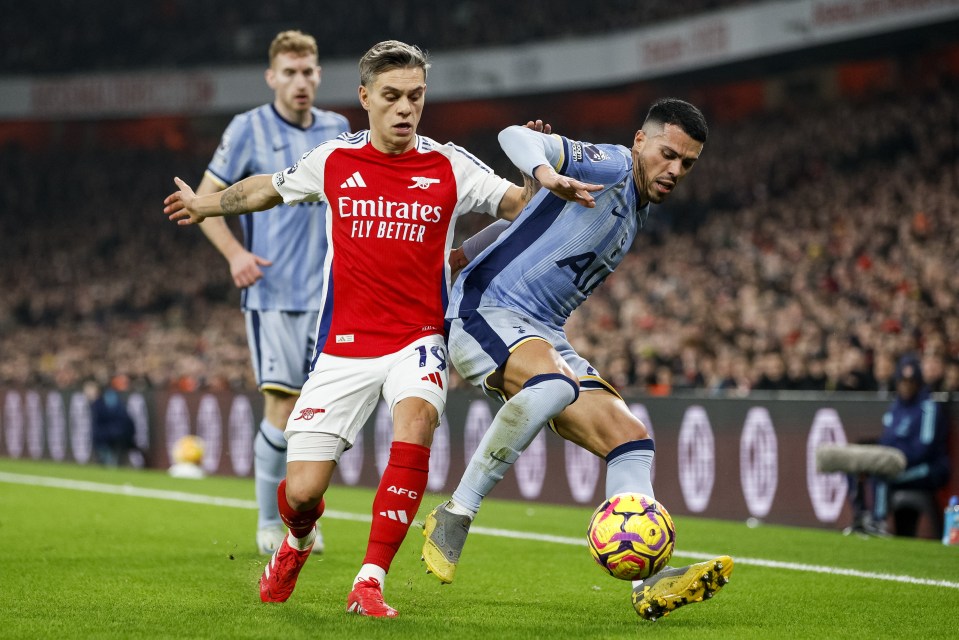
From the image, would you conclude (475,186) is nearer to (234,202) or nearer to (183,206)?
(234,202)

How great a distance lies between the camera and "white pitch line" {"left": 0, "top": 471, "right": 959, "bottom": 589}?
6.93 metres

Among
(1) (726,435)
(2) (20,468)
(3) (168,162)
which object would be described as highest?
(3) (168,162)

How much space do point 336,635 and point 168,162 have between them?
32.2 metres

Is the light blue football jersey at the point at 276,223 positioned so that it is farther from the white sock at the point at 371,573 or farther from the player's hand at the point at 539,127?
the white sock at the point at 371,573

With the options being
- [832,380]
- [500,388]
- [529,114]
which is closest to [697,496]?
[832,380]

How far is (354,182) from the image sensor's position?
5355mm

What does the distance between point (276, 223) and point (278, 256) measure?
19 cm

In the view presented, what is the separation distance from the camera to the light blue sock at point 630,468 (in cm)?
524

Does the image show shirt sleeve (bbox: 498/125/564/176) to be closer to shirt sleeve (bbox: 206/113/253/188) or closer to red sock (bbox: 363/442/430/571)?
red sock (bbox: 363/442/430/571)

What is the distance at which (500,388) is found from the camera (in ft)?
17.9

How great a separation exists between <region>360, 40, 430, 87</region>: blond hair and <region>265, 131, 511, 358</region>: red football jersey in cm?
33

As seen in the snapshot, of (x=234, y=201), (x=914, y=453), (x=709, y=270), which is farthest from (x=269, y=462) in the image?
(x=709, y=270)

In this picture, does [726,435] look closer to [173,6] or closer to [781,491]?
[781,491]

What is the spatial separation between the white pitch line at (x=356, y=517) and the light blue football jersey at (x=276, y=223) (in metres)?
2.60
